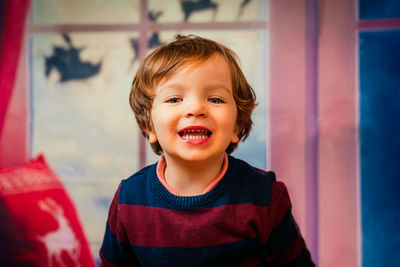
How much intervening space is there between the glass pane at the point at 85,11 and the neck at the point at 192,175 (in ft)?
2.15

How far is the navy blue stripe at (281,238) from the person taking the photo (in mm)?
933

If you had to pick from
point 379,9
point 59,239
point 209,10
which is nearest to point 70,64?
point 209,10

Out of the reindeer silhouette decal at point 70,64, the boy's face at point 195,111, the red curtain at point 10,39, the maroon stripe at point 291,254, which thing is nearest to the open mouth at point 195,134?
the boy's face at point 195,111

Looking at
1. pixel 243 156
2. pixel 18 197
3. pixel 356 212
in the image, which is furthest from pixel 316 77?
pixel 18 197

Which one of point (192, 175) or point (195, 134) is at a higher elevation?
point (195, 134)

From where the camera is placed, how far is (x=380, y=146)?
1.26m

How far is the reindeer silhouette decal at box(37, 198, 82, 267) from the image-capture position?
1.37m

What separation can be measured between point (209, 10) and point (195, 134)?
622 mm

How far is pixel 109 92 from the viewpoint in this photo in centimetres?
135

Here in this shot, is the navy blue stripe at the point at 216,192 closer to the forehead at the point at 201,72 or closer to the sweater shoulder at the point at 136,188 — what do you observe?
the sweater shoulder at the point at 136,188

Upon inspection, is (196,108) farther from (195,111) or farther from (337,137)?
(337,137)

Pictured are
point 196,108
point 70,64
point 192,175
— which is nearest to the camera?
point 196,108

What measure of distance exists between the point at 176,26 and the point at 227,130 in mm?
602

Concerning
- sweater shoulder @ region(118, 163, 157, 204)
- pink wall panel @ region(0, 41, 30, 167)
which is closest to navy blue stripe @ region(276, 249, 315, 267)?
sweater shoulder @ region(118, 163, 157, 204)
